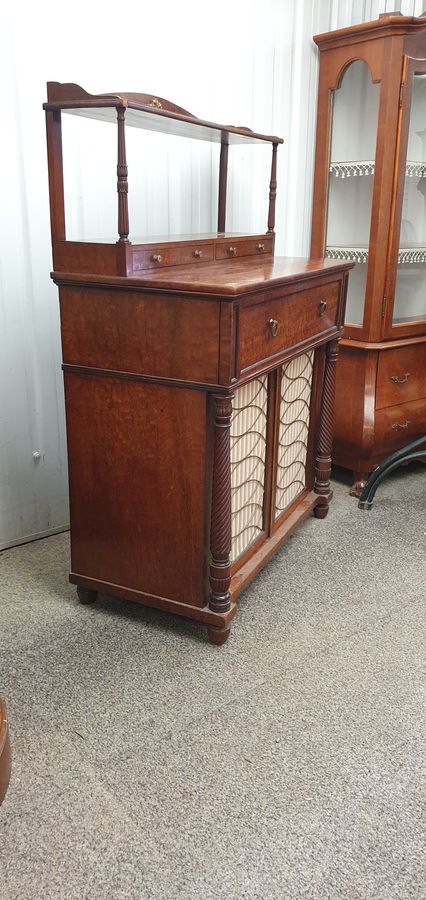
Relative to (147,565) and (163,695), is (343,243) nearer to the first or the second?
(147,565)

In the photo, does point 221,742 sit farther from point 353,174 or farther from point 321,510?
point 353,174

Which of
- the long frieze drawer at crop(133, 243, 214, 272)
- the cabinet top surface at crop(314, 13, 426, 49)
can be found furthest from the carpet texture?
the cabinet top surface at crop(314, 13, 426, 49)

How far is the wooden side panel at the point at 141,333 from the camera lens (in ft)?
5.68

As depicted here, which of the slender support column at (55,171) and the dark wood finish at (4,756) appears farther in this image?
the slender support column at (55,171)

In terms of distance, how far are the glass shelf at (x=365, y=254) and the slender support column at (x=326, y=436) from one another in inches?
21.0

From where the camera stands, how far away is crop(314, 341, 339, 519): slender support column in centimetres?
269

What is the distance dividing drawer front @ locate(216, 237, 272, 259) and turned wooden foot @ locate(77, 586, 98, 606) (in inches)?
43.3

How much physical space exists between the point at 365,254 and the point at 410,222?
24 cm

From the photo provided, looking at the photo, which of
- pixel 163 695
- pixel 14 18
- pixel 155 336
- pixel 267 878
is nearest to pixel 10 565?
pixel 163 695

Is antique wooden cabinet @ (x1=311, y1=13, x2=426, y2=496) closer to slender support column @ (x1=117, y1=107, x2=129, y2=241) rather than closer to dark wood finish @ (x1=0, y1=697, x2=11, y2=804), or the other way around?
slender support column @ (x1=117, y1=107, x2=129, y2=241)

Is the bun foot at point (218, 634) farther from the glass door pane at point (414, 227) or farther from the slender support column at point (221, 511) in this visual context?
the glass door pane at point (414, 227)

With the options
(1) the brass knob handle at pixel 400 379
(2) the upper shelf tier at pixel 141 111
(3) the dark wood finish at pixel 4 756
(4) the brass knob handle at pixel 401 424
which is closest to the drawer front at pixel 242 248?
(2) the upper shelf tier at pixel 141 111

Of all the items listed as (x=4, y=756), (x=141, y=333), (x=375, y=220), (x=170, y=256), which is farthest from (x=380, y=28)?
(x=4, y=756)

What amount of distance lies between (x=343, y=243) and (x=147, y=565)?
180cm
